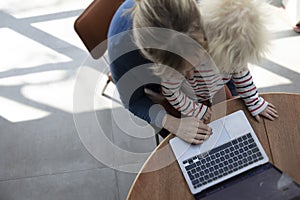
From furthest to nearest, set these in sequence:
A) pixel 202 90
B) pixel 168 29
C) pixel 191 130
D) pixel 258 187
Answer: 1. pixel 202 90
2. pixel 191 130
3. pixel 258 187
4. pixel 168 29

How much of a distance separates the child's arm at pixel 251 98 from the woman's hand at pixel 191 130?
0.44 feet

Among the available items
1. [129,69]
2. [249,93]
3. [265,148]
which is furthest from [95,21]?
[265,148]

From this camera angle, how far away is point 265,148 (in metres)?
1.11

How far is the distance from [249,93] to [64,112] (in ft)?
3.33

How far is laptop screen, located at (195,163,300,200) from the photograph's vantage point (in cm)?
100

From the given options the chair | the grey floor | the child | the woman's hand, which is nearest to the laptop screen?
the woman's hand

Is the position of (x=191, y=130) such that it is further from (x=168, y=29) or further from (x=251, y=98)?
(x=168, y=29)

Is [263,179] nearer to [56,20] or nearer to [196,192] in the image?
[196,192]

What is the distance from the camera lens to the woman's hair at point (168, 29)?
0.89 meters

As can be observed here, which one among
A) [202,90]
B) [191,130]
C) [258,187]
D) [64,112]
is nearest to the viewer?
[258,187]

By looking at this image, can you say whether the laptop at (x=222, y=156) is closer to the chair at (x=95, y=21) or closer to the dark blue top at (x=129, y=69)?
the dark blue top at (x=129, y=69)

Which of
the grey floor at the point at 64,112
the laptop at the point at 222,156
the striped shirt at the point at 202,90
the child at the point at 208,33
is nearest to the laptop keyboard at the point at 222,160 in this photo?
the laptop at the point at 222,156

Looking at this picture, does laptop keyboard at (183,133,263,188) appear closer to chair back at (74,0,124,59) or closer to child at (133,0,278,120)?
child at (133,0,278,120)

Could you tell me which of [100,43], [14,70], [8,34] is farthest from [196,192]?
[8,34]
